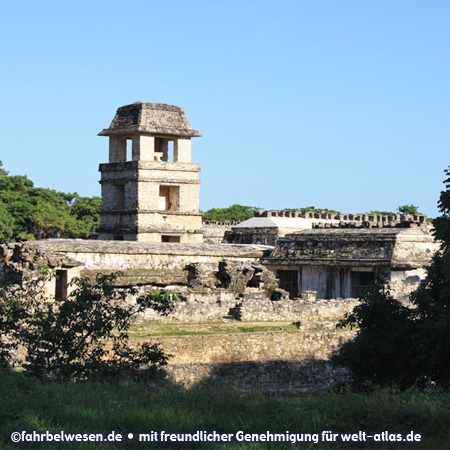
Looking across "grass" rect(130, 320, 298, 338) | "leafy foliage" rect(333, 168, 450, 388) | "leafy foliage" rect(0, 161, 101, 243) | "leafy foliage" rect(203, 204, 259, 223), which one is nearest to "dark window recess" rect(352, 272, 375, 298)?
"grass" rect(130, 320, 298, 338)

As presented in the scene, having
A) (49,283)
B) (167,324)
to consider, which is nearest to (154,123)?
(49,283)

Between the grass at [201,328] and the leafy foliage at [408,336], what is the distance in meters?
5.13

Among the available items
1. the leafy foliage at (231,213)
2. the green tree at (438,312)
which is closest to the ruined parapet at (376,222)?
the green tree at (438,312)

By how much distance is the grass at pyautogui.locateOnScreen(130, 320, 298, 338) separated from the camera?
20.0 meters

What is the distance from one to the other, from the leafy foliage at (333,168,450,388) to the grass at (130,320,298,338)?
16.8 ft

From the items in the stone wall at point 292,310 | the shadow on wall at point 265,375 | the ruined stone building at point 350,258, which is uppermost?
the ruined stone building at point 350,258

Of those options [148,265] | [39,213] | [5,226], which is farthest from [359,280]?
[39,213]

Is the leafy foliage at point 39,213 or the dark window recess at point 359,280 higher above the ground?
the leafy foliage at point 39,213

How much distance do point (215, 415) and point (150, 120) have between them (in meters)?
29.0

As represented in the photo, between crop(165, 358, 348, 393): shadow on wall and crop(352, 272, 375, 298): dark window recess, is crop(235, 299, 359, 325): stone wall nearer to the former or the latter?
crop(165, 358, 348, 393): shadow on wall

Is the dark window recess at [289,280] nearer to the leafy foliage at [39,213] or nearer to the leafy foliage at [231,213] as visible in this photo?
the leafy foliage at [39,213]

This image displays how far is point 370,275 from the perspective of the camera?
29172 mm

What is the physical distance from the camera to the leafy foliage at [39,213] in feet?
191

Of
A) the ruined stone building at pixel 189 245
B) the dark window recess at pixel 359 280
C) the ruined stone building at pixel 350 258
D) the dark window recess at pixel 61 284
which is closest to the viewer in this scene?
the dark window recess at pixel 61 284
